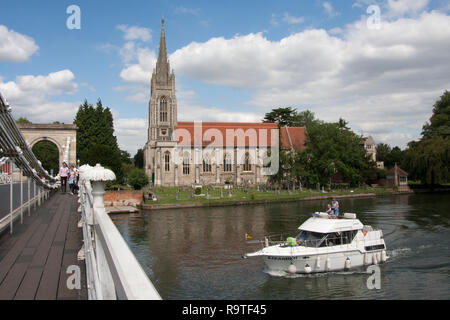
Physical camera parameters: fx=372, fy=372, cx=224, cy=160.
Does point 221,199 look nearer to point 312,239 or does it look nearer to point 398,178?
point 312,239

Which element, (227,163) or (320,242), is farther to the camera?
(227,163)

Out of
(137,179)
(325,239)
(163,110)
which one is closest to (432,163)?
(137,179)

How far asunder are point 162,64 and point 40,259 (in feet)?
254

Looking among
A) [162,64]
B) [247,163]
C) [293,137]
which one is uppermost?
[162,64]

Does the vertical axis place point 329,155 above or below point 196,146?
below

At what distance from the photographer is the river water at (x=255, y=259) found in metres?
17.3

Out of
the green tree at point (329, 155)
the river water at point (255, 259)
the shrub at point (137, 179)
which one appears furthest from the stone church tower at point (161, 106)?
the river water at point (255, 259)

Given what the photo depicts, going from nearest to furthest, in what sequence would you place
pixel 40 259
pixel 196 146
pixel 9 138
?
pixel 40 259
pixel 9 138
pixel 196 146

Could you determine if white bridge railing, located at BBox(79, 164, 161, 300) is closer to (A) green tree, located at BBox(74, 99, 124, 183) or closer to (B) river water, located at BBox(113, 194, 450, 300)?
(B) river water, located at BBox(113, 194, 450, 300)

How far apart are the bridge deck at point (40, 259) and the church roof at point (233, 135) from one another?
65513mm

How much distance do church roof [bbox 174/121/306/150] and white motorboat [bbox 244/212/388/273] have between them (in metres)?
54.1

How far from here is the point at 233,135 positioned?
267 feet
